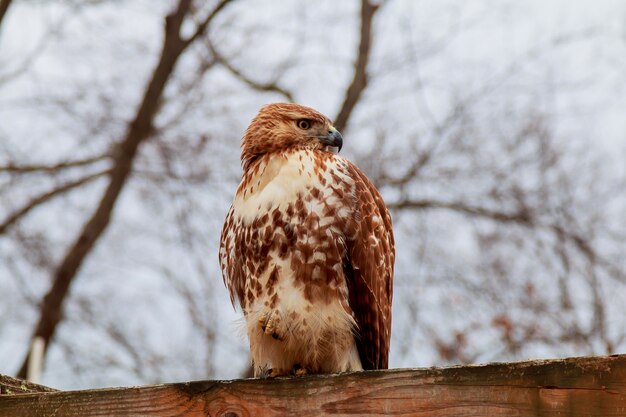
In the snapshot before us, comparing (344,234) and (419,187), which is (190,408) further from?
(419,187)

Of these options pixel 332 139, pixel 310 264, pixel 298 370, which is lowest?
pixel 298 370

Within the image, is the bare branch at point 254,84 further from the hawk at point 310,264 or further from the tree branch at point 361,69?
the hawk at point 310,264

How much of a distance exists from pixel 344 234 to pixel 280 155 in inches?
19.4

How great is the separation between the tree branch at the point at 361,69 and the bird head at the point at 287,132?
6241 millimetres

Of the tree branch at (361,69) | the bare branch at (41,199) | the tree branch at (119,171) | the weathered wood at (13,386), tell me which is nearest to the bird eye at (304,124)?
the weathered wood at (13,386)

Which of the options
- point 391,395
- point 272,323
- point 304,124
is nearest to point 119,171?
point 304,124

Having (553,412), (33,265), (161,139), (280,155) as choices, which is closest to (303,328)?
(280,155)

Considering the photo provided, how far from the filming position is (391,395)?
94.8 inches

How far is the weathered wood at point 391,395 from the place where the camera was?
2.21 m

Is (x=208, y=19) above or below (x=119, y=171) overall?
above

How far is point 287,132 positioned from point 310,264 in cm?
76

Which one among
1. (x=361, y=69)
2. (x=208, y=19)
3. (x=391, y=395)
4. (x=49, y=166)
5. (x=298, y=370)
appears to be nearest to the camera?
(x=391, y=395)

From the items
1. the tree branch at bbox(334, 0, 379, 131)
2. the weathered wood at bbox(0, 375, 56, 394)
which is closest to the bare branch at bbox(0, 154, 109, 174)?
the tree branch at bbox(334, 0, 379, 131)

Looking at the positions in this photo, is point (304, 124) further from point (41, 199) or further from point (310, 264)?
point (41, 199)
